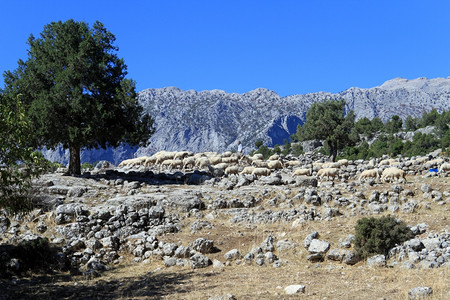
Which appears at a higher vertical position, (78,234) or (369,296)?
(78,234)

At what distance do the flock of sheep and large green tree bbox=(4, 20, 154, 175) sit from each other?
8489 mm

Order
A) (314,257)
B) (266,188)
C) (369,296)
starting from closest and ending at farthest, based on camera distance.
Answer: (369,296)
(314,257)
(266,188)

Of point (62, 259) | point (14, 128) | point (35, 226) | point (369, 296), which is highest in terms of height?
point (14, 128)

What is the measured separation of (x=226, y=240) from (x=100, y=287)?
Answer: 5.90 metres

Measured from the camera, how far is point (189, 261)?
16.8 m

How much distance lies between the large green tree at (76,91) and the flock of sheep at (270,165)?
27.9ft

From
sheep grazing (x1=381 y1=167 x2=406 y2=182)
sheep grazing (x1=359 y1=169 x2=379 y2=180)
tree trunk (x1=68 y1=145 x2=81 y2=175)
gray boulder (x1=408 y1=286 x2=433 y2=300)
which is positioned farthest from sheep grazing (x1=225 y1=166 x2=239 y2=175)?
gray boulder (x1=408 y1=286 x2=433 y2=300)

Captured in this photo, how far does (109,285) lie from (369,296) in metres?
8.60

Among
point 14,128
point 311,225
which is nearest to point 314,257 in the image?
point 311,225

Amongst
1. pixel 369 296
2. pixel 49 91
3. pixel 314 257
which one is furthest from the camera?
pixel 49 91

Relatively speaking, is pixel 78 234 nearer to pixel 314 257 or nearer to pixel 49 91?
pixel 314 257

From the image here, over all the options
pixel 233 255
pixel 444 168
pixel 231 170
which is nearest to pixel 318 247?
pixel 233 255

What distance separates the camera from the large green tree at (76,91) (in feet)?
93.7

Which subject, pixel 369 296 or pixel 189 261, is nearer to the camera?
pixel 369 296
